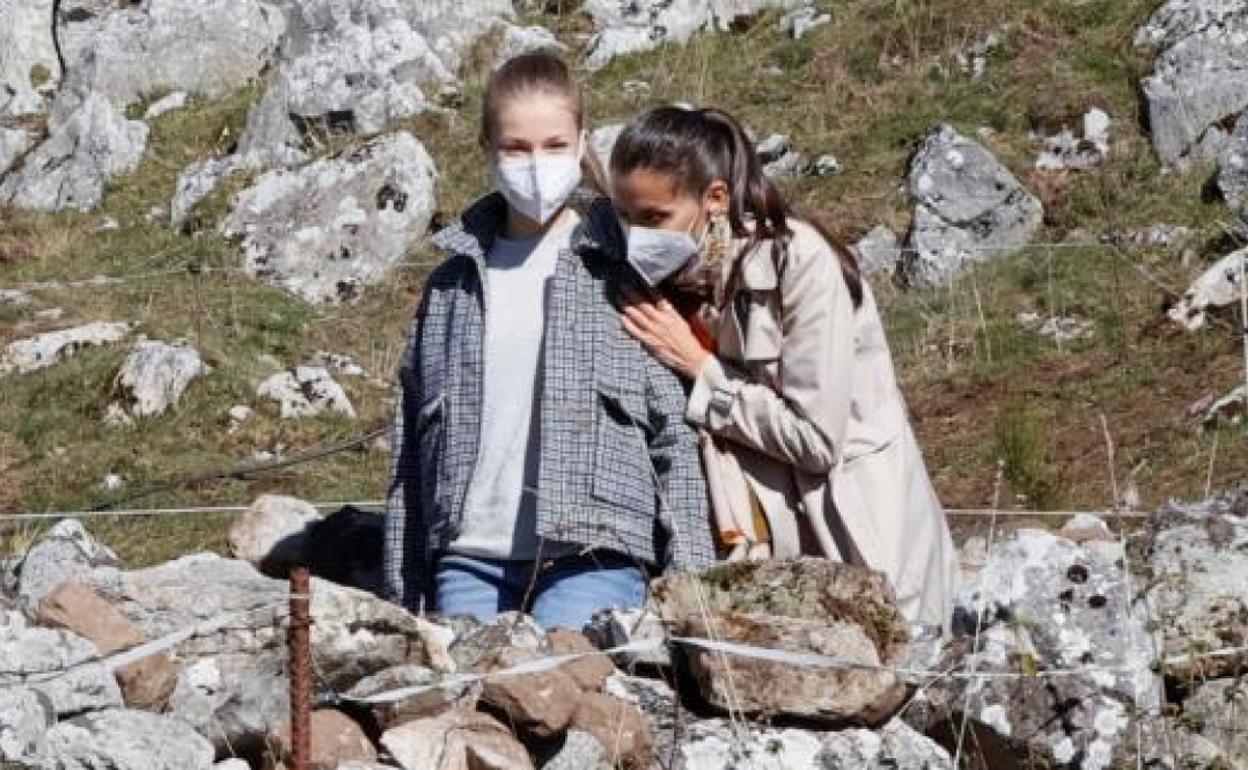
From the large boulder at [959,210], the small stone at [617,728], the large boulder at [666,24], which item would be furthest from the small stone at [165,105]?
the small stone at [617,728]

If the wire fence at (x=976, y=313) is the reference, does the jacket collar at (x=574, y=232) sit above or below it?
above

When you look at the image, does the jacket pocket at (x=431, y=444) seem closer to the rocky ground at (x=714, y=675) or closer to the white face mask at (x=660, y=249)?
the white face mask at (x=660, y=249)

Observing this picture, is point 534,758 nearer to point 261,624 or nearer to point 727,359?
point 261,624

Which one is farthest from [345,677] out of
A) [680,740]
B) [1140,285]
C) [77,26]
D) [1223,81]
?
[77,26]

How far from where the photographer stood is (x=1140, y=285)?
37.0 feet

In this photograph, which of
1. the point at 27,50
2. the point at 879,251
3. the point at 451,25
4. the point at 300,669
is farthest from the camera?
the point at 27,50

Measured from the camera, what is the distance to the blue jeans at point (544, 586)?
5.55 m

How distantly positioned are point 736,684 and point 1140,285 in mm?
6903

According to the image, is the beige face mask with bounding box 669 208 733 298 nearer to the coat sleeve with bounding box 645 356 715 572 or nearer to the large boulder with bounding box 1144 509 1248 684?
the coat sleeve with bounding box 645 356 715 572

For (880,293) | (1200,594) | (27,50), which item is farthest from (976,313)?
(27,50)

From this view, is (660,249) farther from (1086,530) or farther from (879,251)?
(879,251)

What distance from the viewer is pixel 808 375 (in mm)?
5480

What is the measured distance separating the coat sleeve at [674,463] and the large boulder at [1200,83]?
24.3 feet

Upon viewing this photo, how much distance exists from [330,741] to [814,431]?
133 cm
